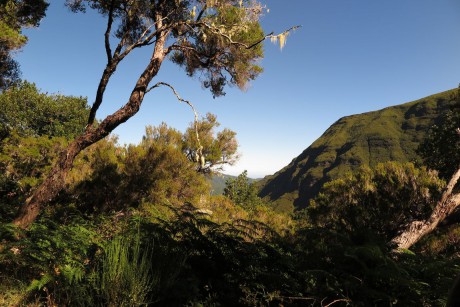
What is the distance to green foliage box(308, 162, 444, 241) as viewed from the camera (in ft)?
35.2

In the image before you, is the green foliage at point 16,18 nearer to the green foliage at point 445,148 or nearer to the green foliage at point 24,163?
the green foliage at point 24,163

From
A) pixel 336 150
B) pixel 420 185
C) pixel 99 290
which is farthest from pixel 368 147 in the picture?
pixel 99 290

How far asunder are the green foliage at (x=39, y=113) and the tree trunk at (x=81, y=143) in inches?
1257

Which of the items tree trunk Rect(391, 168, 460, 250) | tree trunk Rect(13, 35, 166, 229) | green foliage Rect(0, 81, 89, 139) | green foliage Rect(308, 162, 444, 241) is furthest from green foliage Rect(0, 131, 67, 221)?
green foliage Rect(0, 81, 89, 139)

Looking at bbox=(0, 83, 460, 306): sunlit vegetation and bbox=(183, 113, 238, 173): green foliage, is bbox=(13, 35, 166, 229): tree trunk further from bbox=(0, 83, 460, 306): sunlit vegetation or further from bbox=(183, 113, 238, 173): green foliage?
bbox=(183, 113, 238, 173): green foliage

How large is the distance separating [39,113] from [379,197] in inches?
1586

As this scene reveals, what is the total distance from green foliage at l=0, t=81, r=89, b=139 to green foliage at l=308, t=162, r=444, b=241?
106 feet

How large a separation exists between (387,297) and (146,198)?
1002 centimetres

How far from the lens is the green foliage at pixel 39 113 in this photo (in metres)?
32.4

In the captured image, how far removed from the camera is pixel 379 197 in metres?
11.5

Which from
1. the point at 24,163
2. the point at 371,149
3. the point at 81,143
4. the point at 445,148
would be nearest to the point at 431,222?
the point at 81,143

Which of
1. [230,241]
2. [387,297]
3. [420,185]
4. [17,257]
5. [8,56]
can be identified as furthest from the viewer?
[8,56]

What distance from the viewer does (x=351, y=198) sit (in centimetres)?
1173

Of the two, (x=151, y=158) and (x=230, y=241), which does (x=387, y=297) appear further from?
(x=151, y=158)
